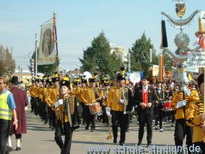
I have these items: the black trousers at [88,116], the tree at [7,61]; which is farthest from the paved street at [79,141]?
the tree at [7,61]

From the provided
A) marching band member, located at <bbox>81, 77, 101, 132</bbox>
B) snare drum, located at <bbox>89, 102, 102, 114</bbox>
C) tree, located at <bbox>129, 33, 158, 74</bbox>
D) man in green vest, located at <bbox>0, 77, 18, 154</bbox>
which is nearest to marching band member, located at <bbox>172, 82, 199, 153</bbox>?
man in green vest, located at <bbox>0, 77, 18, 154</bbox>

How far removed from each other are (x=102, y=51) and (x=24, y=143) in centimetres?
4661

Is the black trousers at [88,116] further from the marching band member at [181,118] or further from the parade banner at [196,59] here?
the parade banner at [196,59]

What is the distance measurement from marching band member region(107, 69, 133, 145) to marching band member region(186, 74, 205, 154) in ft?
20.8

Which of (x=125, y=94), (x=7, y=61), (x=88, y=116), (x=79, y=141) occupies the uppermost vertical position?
(x=7, y=61)

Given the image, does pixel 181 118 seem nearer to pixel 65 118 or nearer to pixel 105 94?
pixel 65 118

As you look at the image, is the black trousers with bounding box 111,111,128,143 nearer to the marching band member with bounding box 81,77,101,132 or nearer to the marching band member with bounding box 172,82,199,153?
the marching band member with bounding box 172,82,199,153

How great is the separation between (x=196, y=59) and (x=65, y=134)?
411cm

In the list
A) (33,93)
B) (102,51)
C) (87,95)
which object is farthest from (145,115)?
(102,51)

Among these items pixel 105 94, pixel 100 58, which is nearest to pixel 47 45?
pixel 105 94

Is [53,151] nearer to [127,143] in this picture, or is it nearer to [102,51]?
[127,143]

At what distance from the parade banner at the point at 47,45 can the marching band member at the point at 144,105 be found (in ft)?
12.0

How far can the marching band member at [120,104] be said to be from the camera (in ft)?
43.2

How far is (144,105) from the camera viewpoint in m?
12.6
